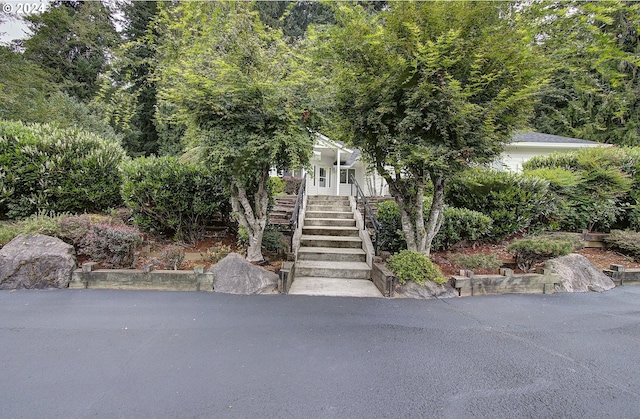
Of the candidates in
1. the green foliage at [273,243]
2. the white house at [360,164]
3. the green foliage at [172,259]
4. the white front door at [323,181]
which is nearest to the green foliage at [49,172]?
the green foliage at [172,259]

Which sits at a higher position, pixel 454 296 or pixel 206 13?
pixel 206 13

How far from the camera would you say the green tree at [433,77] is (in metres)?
3.86

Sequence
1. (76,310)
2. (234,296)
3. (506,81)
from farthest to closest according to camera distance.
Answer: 1. (234,296)
2. (506,81)
3. (76,310)

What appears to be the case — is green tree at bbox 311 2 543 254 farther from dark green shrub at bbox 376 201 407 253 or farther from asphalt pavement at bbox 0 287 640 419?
asphalt pavement at bbox 0 287 640 419

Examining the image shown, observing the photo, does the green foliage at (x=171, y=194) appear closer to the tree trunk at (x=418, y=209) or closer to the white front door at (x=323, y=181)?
the tree trunk at (x=418, y=209)

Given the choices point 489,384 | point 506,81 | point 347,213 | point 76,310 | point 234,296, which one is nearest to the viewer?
point 489,384

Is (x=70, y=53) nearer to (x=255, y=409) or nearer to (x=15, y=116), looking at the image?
(x=15, y=116)

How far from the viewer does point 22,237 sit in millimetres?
4707

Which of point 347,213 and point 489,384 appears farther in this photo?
point 347,213

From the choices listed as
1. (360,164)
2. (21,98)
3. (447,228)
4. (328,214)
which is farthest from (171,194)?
(21,98)

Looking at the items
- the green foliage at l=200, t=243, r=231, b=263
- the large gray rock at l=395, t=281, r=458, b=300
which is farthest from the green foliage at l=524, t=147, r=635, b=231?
the green foliage at l=200, t=243, r=231, b=263

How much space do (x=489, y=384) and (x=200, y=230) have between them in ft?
18.8

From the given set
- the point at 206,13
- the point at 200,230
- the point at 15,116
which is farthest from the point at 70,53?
the point at 200,230

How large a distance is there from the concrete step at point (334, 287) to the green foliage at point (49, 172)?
499cm
